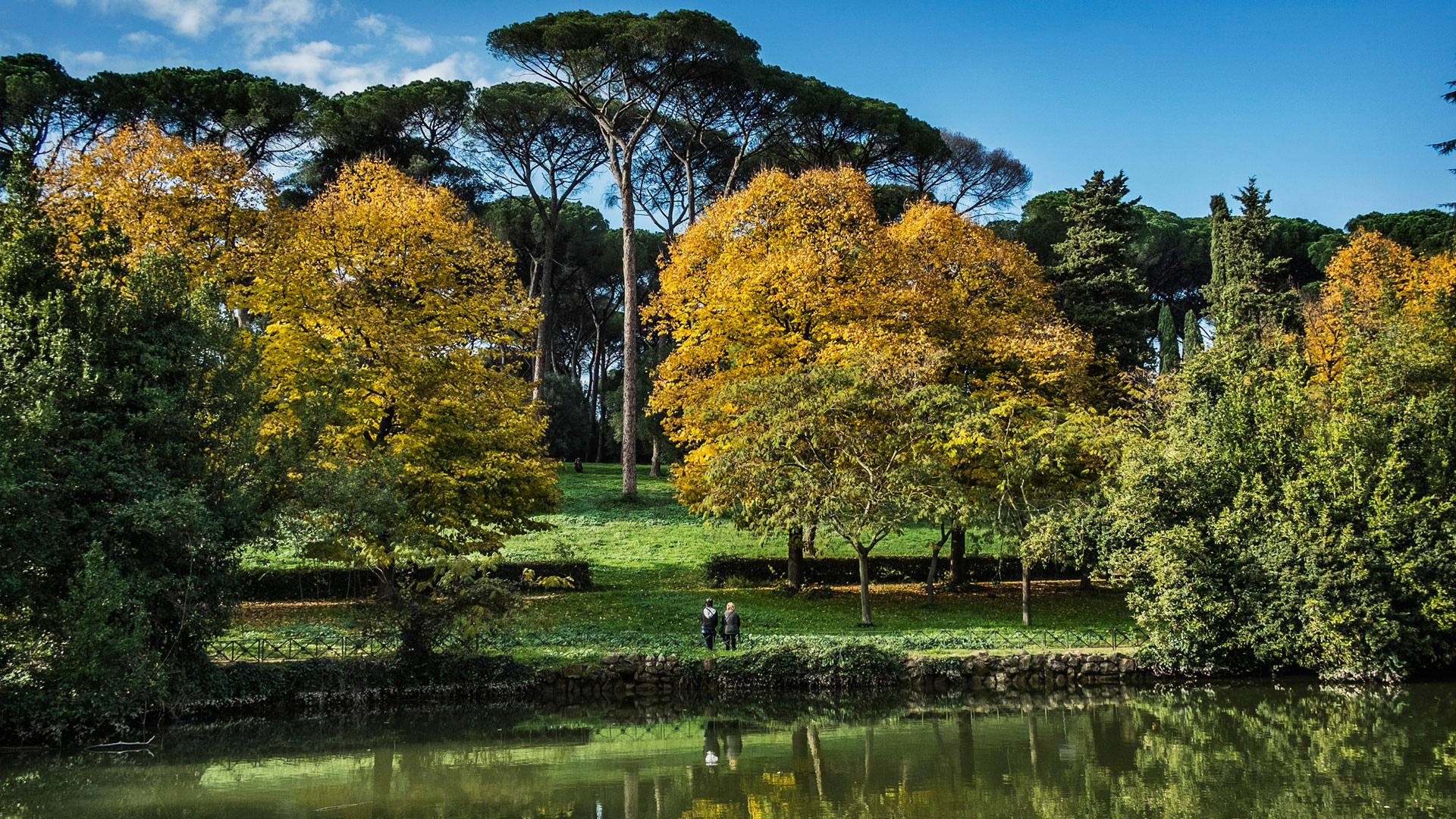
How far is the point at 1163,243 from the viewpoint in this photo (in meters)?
62.4

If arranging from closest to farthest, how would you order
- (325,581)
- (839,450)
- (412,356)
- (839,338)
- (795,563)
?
1. (412,356)
2. (839,450)
3. (839,338)
4. (325,581)
5. (795,563)

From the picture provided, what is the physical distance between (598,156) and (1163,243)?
38253 mm

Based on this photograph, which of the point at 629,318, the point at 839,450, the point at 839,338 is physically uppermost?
the point at 629,318

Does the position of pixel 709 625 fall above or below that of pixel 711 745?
above

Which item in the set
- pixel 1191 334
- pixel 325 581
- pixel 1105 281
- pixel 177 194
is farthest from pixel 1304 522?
pixel 1191 334

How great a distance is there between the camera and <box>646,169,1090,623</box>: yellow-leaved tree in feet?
77.8

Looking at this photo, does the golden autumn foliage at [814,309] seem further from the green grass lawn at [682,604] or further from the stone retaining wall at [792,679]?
the stone retaining wall at [792,679]

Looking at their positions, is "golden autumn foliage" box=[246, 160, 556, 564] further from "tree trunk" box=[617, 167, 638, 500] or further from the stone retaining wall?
"tree trunk" box=[617, 167, 638, 500]

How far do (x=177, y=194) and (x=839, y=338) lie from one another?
19.0 metres

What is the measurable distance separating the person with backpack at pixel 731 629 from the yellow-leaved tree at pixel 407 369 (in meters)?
5.85

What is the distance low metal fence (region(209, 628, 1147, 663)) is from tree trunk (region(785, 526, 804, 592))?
5.33 metres

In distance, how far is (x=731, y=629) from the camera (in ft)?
68.6

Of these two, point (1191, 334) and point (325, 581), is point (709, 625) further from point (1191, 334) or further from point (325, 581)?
point (1191, 334)

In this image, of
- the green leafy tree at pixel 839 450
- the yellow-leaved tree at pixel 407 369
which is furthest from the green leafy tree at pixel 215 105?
the green leafy tree at pixel 839 450
